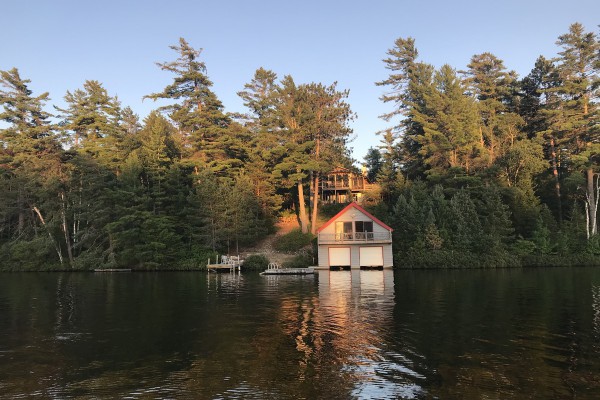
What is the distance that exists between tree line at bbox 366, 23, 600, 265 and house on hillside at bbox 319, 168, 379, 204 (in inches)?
260

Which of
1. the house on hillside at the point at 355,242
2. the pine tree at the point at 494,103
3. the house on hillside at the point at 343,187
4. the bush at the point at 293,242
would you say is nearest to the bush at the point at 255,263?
the bush at the point at 293,242

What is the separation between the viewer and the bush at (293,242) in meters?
48.0

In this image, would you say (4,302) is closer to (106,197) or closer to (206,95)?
(106,197)

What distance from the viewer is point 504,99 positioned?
57.6 metres

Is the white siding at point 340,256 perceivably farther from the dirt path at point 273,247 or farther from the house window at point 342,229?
the dirt path at point 273,247

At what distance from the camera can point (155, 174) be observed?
47.4 m

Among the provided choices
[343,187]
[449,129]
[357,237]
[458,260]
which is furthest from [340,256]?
[343,187]

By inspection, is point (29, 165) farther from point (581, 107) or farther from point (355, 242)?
point (581, 107)

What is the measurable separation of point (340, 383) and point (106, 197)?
4240cm

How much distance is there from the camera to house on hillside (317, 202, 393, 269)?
40844mm

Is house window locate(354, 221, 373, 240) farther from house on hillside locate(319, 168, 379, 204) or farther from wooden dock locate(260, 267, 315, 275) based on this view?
house on hillside locate(319, 168, 379, 204)

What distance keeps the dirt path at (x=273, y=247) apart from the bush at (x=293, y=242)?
2.51ft

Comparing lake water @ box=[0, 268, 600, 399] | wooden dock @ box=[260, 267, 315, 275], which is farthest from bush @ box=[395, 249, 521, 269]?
lake water @ box=[0, 268, 600, 399]

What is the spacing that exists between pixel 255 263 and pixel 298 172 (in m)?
13.1
